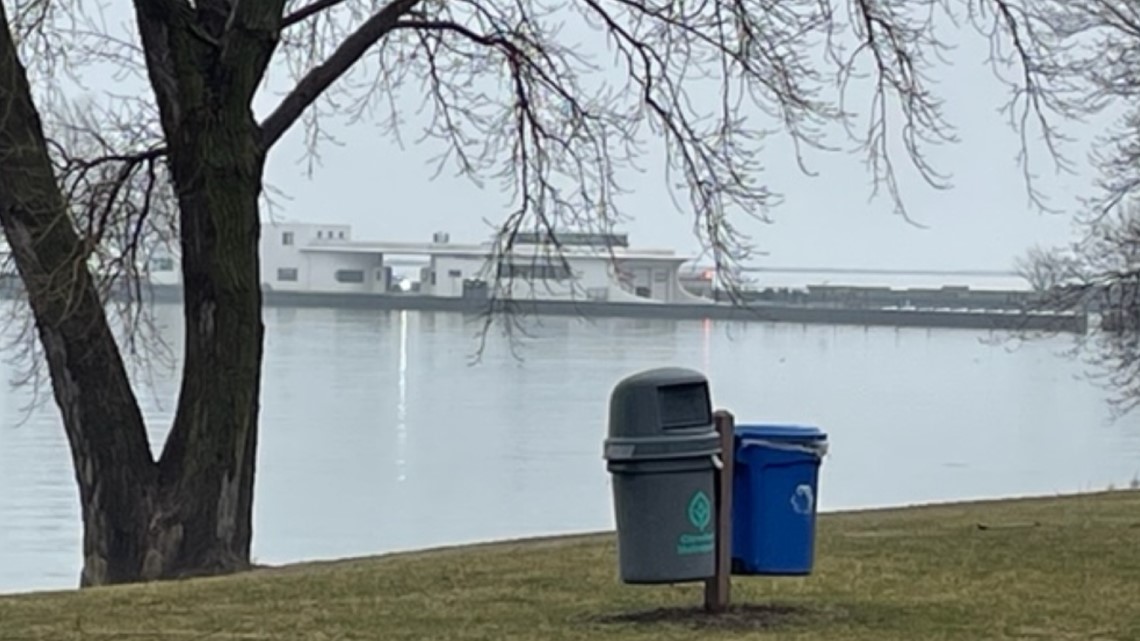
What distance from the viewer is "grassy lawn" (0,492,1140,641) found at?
26.5 ft

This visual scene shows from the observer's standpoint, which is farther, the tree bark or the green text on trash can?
the tree bark

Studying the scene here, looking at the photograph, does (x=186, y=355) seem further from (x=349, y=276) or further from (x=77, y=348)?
(x=349, y=276)

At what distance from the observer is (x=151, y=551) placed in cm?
1380

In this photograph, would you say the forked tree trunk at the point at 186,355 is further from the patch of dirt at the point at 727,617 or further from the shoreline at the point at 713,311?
the patch of dirt at the point at 727,617

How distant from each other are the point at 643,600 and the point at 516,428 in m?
28.7

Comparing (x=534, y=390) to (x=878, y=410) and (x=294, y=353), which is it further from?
(x=294, y=353)

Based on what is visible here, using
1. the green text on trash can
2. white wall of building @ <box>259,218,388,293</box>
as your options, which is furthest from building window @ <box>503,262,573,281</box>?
white wall of building @ <box>259,218,388,293</box>

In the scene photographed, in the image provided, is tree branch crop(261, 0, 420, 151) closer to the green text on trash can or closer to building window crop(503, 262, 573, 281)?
building window crop(503, 262, 573, 281)

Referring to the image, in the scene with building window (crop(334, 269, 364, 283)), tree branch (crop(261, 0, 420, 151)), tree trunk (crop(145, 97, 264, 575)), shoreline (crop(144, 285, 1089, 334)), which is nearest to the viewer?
tree trunk (crop(145, 97, 264, 575))

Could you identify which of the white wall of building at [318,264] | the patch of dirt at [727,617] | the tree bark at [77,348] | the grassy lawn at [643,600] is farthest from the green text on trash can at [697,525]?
the white wall of building at [318,264]

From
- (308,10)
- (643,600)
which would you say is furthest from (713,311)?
(643,600)

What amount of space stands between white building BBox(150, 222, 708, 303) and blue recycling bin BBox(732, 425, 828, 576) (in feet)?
28.1

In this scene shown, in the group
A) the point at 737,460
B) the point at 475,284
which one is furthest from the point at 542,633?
the point at 475,284

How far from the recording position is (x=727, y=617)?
26.9 feet
